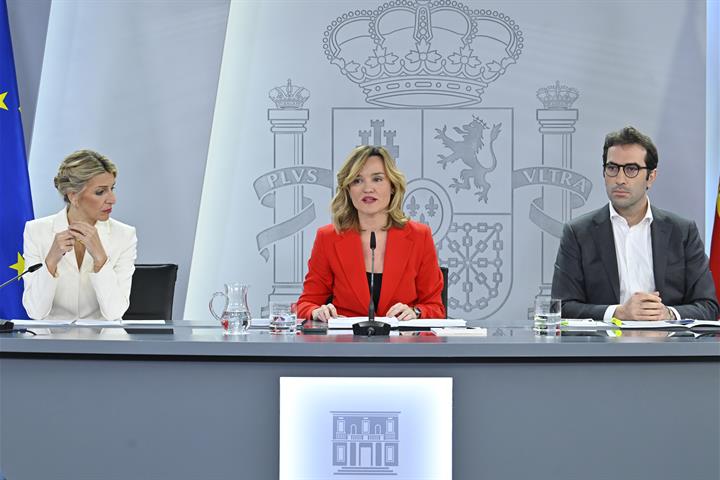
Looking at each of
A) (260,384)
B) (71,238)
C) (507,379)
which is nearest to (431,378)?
(507,379)

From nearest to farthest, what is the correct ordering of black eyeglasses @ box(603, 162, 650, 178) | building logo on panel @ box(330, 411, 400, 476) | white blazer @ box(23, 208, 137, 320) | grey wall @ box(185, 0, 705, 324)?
building logo on panel @ box(330, 411, 400, 476) < white blazer @ box(23, 208, 137, 320) < black eyeglasses @ box(603, 162, 650, 178) < grey wall @ box(185, 0, 705, 324)

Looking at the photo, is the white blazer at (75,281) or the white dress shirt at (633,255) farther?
the white dress shirt at (633,255)

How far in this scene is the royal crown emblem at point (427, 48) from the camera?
4.29 m

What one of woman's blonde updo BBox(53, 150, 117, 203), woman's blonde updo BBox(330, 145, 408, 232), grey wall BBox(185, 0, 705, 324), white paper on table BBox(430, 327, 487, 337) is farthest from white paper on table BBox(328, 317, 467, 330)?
grey wall BBox(185, 0, 705, 324)

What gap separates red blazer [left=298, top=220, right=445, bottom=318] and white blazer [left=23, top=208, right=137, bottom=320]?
723mm

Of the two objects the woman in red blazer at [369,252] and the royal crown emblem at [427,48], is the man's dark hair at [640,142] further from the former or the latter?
the royal crown emblem at [427,48]

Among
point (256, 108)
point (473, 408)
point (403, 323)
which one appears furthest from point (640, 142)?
point (256, 108)

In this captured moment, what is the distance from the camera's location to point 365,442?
80.4 inches

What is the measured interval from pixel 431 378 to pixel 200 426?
626 millimetres

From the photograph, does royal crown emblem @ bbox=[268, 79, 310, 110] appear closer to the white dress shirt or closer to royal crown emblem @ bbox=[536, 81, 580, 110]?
Result: royal crown emblem @ bbox=[536, 81, 580, 110]

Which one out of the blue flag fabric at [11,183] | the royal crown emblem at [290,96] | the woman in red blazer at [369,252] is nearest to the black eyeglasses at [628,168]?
the woman in red blazer at [369,252]

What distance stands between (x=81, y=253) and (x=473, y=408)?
1815mm

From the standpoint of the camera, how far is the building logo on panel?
2037 mm

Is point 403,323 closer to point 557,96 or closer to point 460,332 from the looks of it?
point 460,332
